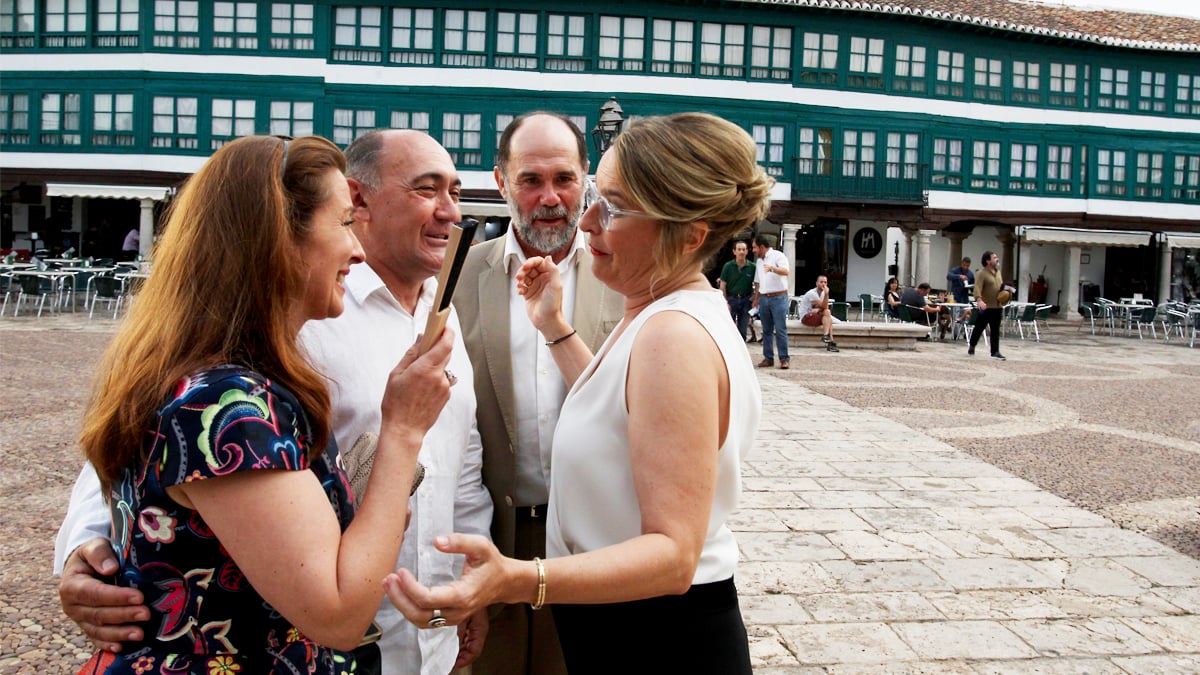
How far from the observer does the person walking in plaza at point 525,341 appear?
8.20ft

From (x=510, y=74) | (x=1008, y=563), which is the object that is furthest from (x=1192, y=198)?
(x=1008, y=563)

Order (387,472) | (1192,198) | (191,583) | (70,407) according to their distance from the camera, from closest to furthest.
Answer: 1. (191,583)
2. (387,472)
3. (70,407)
4. (1192,198)

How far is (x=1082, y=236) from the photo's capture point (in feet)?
101

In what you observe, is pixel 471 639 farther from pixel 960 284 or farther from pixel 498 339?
pixel 960 284

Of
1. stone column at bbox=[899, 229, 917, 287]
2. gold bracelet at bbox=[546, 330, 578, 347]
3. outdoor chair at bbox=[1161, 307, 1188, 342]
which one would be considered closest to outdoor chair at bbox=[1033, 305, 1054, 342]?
outdoor chair at bbox=[1161, 307, 1188, 342]

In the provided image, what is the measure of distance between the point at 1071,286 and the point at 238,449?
3565 centimetres

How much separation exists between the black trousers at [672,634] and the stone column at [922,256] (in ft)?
99.3

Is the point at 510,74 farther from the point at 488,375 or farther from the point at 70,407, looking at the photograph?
the point at 488,375

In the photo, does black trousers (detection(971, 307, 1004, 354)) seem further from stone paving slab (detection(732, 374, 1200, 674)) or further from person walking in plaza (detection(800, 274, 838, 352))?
stone paving slab (detection(732, 374, 1200, 674))

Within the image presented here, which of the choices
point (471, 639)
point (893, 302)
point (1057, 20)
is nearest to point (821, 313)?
point (893, 302)

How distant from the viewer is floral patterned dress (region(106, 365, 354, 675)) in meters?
1.27

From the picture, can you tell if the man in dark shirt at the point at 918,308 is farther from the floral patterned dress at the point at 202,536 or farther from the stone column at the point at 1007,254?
the floral patterned dress at the point at 202,536

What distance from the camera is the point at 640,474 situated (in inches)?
60.5

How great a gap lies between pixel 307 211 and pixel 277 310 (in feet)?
0.61
